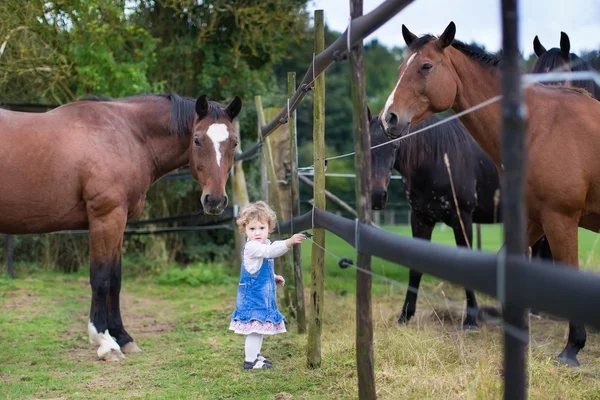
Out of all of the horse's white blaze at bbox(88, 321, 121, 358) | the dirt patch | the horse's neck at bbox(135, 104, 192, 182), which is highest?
the horse's neck at bbox(135, 104, 192, 182)

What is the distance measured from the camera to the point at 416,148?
572cm

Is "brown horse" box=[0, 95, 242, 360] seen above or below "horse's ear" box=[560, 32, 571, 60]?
below

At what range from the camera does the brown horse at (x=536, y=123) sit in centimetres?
361

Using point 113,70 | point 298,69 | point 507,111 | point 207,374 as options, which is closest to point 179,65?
point 113,70

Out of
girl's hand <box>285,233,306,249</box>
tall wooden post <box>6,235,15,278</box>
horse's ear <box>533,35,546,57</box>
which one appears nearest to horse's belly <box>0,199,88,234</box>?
girl's hand <box>285,233,306,249</box>

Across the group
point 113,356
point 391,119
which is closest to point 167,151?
point 113,356

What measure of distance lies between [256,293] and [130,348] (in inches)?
54.0

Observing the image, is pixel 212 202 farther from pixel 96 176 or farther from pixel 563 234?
pixel 563 234

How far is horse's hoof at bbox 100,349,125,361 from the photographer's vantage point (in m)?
4.49

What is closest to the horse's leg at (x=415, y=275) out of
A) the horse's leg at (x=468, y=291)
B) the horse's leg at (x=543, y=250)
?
the horse's leg at (x=468, y=291)

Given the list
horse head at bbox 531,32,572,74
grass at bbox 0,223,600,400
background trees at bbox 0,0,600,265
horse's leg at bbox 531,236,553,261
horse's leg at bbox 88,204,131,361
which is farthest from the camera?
background trees at bbox 0,0,600,265

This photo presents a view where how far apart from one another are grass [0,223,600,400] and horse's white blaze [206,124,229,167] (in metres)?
1.47

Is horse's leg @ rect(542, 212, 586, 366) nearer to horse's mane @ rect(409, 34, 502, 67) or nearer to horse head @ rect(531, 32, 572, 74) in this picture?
horse's mane @ rect(409, 34, 502, 67)

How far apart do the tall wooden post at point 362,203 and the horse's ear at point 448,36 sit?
1.34m
